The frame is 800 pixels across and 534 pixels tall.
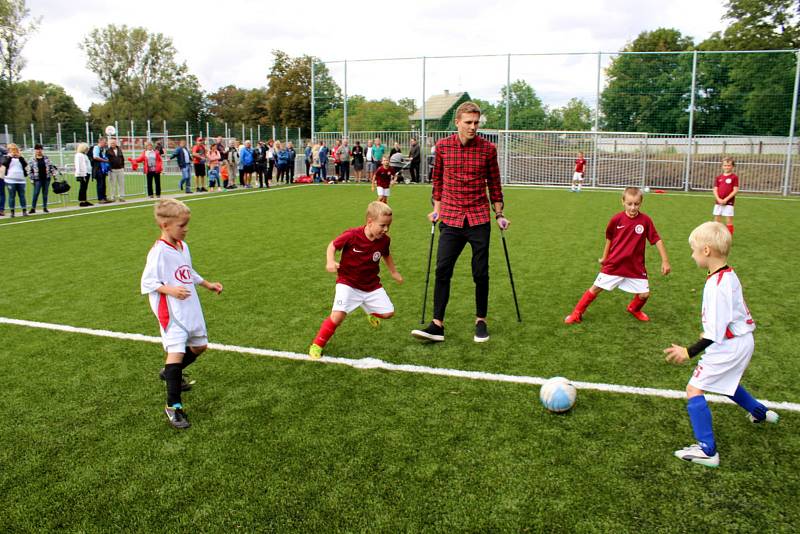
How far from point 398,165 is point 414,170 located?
7.23 feet

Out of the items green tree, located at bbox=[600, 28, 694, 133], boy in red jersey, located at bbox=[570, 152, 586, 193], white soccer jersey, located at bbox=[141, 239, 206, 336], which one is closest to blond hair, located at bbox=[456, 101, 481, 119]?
white soccer jersey, located at bbox=[141, 239, 206, 336]

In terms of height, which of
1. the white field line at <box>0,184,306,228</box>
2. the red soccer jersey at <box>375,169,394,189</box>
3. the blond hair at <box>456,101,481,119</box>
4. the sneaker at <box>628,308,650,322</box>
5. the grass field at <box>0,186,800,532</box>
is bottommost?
the grass field at <box>0,186,800,532</box>

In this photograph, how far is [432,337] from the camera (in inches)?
219

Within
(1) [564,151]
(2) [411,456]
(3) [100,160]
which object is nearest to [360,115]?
(1) [564,151]

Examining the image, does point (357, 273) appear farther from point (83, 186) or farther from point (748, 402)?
→ point (83, 186)

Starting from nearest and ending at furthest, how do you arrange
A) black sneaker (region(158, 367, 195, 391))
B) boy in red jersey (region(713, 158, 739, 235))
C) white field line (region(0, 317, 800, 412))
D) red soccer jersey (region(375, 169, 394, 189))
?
white field line (region(0, 317, 800, 412))
black sneaker (region(158, 367, 195, 391))
boy in red jersey (region(713, 158, 739, 235))
red soccer jersey (region(375, 169, 394, 189))

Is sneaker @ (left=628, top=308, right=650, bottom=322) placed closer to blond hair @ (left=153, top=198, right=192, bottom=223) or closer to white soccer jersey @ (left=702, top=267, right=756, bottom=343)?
white soccer jersey @ (left=702, top=267, right=756, bottom=343)

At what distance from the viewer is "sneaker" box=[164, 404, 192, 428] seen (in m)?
3.91

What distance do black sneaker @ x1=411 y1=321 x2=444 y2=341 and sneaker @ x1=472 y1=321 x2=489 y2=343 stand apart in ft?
1.10

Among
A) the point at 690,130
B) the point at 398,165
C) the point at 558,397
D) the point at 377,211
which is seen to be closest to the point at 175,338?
the point at 377,211

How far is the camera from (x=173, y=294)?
3842 millimetres

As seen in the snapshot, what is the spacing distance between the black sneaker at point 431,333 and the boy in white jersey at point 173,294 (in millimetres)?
2130

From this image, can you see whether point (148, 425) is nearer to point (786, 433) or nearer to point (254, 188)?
point (786, 433)

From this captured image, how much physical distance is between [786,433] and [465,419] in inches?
80.7
